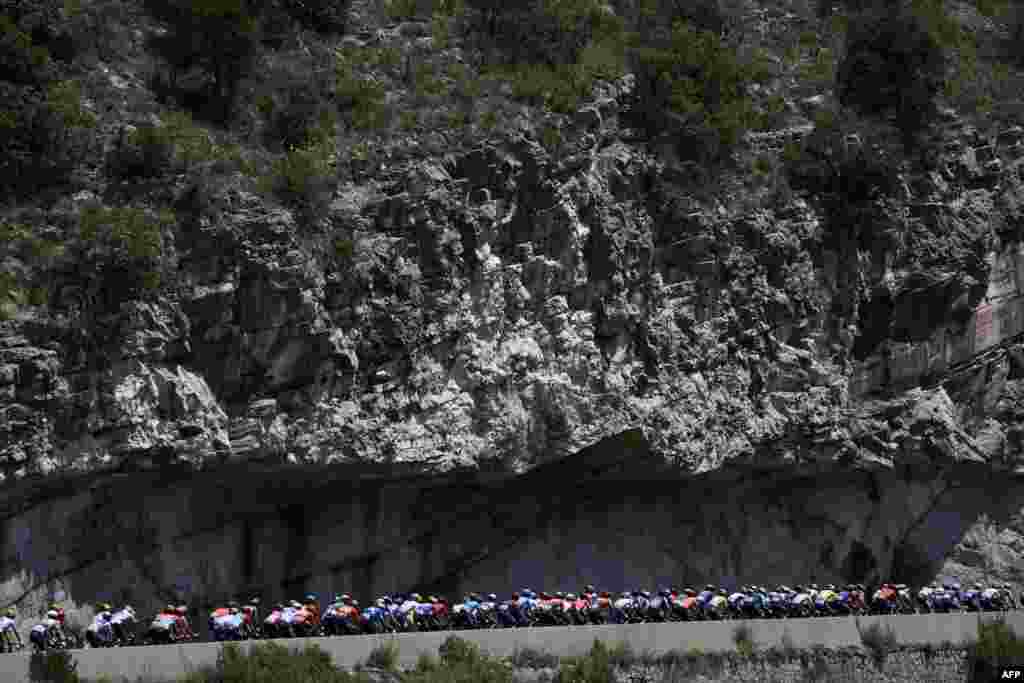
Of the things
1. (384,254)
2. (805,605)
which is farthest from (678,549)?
(384,254)

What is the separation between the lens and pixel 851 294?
45.6m

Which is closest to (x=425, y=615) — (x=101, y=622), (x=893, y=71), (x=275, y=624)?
(x=275, y=624)

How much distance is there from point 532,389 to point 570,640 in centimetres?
598

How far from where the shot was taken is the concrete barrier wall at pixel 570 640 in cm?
2958

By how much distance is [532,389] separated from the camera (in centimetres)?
3938

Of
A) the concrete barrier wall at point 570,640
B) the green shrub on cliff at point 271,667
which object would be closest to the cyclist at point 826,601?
the concrete barrier wall at point 570,640

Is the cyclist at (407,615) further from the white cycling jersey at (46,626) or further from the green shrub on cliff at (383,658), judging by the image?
the white cycling jersey at (46,626)

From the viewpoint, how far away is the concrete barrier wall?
29.6 m

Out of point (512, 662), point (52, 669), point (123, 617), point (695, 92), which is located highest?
point (695, 92)

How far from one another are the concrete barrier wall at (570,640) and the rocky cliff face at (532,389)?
4211 mm

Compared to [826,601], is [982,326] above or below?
above

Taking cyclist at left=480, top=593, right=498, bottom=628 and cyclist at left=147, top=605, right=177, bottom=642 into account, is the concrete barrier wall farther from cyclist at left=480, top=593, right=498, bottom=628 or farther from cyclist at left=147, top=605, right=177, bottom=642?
cyclist at left=480, top=593, right=498, bottom=628

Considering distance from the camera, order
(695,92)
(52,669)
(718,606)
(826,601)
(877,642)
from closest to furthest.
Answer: (52,669), (718,606), (877,642), (826,601), (695,92)

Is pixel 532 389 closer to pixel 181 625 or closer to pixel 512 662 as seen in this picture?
pixel 512 662
